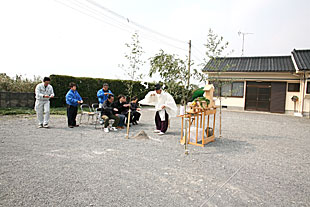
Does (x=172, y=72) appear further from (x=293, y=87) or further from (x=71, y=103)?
(x=293, y=87)

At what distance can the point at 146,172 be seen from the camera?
3.57m

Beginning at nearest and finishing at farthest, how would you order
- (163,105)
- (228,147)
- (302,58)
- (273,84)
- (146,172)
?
1. (146,172)
2. (228,147)
3. (163,105)
4. (302,58)
5. (273,84)

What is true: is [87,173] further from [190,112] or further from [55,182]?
[190,112]

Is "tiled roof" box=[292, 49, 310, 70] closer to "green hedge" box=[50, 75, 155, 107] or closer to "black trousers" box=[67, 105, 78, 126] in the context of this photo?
"green hedge" box=[50, 75, 155, 107]

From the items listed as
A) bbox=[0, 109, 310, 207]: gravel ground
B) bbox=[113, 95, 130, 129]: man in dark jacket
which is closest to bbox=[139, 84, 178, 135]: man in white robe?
bbox=[0, 109, 310, 207]: gravel ground

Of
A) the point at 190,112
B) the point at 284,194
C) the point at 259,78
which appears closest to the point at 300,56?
the point at 259,78

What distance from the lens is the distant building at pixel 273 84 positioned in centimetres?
1364

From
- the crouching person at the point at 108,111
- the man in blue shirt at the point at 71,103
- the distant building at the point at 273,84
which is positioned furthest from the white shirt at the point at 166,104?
the distant building at the point at 273,84

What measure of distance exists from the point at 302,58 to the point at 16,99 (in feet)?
59.0

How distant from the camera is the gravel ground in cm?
271

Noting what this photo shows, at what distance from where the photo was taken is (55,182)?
3031 mm

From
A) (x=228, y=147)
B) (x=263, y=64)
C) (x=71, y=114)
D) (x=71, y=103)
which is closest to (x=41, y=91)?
(x=71, y=103)

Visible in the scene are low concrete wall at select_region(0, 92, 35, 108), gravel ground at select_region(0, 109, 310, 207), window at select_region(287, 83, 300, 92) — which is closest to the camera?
gravel ground at select_region(0, 109, 310, 207)

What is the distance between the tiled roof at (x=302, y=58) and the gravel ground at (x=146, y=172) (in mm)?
9515
